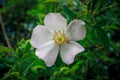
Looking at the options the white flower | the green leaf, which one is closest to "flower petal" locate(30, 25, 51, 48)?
the white flower

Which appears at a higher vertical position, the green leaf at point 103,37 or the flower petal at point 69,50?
the green leaf at point 103,37

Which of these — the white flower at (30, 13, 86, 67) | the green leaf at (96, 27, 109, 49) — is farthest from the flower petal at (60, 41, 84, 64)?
the green leaf at (96, 27, 109, 49)

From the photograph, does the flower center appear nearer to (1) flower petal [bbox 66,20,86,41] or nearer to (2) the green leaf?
(1) flower petal [bbox 66,20,86,41]

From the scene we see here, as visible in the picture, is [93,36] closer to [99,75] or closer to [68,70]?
[68,70]

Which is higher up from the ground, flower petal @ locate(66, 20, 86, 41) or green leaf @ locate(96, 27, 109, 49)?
flower petal @ locate(66, 20, 86, 41)

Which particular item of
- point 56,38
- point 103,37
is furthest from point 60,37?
point 103,37

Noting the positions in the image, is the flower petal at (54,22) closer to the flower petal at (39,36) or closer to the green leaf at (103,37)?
the flower petal at (39,36)

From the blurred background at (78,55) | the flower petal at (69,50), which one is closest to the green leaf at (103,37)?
the blurred background at (78,55)
